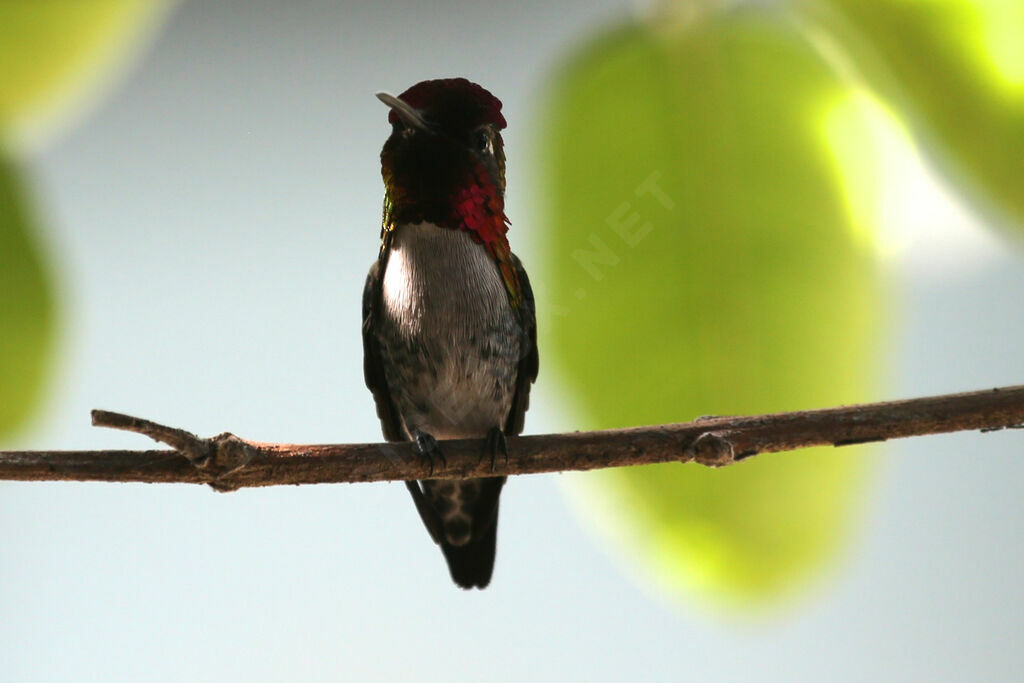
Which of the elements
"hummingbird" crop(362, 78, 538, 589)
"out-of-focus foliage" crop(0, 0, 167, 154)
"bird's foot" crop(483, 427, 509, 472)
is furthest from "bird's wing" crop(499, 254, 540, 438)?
"out-of-focus foliage" crop(0, 0, 167, 154)

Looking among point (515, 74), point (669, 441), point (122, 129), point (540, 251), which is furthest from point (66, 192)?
point (669, 441)

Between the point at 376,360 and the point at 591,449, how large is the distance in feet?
0.77

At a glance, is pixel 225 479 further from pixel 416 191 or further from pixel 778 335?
pixel 778 335

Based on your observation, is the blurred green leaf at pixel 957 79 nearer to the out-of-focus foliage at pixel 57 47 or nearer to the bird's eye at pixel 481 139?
the bird's eye at pixel 481 139

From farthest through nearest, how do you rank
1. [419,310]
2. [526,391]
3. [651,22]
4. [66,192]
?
[66,192]
[526,391]
[419,310]
[651,22]

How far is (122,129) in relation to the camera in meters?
0.93

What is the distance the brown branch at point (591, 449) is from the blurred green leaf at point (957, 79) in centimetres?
13

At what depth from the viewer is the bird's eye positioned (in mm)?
594

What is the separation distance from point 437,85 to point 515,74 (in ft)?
1.35

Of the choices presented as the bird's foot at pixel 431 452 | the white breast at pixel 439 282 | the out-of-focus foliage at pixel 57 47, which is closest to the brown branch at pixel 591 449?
the bird's foot at pixel 431 452

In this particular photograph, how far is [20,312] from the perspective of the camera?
24.8 inches

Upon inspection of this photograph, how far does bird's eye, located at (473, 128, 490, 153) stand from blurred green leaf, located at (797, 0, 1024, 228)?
228mm

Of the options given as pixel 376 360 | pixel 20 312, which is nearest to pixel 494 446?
pixel 376 360

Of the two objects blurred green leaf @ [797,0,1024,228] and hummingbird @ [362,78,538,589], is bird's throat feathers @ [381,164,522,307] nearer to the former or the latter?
hummingbird @ [362,78,538,589]
